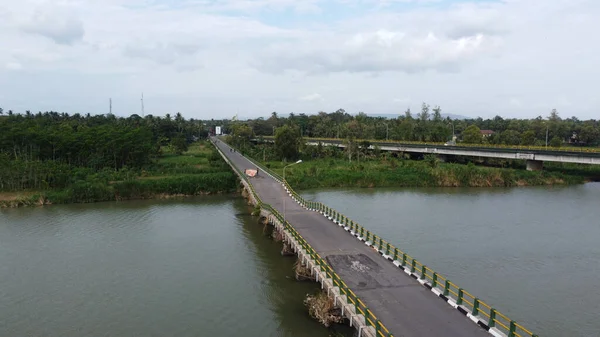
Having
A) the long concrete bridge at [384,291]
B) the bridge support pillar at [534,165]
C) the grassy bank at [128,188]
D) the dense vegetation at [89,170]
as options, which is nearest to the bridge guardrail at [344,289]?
the long concrete bridge at [384,291]

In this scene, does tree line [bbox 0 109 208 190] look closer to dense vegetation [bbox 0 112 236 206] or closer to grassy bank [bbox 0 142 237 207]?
dense vegetation [bbox 0 112 236 206]

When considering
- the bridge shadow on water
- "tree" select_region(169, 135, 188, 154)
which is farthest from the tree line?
the bridge shadow on water

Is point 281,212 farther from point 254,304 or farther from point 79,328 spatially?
point 79,328

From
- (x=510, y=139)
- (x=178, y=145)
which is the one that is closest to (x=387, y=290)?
(x=178, y=145)

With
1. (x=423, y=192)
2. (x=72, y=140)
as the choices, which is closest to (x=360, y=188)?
(x=423, y=192)

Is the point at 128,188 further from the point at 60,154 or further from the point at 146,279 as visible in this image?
the point at 146,279

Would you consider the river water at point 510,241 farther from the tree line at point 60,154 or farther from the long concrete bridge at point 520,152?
the tree line at point 60,154
